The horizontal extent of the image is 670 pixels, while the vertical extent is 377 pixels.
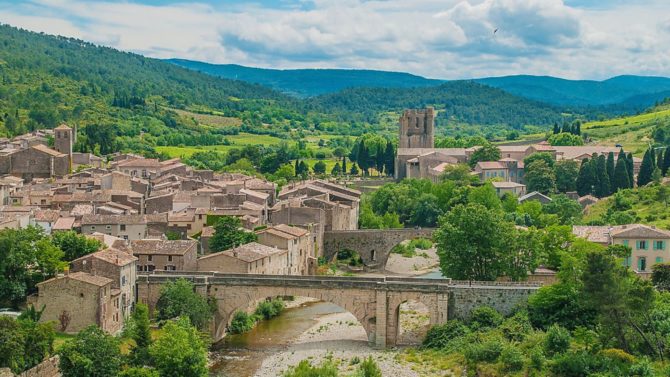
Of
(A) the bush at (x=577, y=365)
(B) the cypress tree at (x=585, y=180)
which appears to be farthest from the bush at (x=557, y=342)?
(B) the cypress tree at (x=585, y=180)

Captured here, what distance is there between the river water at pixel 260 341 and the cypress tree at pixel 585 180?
129ft

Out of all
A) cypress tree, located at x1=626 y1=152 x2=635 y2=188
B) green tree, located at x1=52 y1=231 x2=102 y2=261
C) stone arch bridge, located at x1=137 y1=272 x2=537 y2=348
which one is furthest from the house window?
cypress tree, located at x1=626 y1=152 x2=635 y2=188

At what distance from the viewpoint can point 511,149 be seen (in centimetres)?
12094

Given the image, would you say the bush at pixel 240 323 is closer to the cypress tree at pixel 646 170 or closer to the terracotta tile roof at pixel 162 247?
the terracotta tile roof at pixel 162 247

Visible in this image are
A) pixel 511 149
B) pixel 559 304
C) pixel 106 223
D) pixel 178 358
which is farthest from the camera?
pixel 511 149

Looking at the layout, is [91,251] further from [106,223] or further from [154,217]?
[154,217]

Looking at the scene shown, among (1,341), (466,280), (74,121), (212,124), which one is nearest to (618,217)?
(466,280)

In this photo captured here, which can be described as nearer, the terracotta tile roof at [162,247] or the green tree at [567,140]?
the terracotta tile roof at [162,247]

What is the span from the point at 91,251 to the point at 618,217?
39.9 m

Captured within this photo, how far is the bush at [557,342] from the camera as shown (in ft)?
143

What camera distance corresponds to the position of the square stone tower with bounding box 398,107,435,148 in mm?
133125

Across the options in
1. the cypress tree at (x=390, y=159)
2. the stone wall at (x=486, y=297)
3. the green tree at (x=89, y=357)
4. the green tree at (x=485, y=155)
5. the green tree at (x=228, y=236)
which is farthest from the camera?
the cypress tree at (x=390, y=159)

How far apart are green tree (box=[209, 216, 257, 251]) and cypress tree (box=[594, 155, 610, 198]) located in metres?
40.6

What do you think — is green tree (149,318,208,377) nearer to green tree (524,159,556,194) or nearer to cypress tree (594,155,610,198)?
cypress tree (594,155,610,198)
